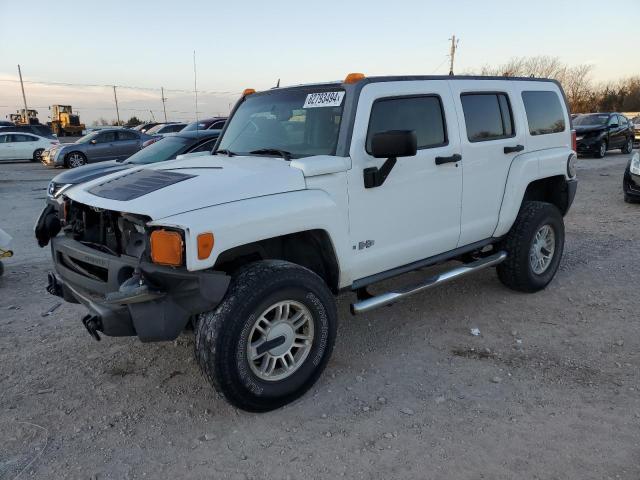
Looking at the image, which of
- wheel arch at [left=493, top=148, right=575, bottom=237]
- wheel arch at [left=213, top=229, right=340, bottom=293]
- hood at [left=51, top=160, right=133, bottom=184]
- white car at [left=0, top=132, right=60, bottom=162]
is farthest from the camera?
white car at [left=0, top=132, right=60, bottom=162]

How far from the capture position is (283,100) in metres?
4.07

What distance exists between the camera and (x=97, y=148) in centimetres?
1830

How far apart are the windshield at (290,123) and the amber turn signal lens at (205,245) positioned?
1.12 m

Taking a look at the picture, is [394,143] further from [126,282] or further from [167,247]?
[126,282]

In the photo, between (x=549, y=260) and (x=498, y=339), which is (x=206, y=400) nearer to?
(x=498, y=339)

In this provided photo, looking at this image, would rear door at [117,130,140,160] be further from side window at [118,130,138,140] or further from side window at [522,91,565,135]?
side window at [522,91,565,135]

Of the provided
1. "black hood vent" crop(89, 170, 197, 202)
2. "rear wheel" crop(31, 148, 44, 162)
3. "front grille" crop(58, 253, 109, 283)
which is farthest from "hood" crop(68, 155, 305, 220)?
"rear wheel" crop(31, 148, 44, 162)

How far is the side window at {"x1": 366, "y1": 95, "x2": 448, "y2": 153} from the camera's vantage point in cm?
368

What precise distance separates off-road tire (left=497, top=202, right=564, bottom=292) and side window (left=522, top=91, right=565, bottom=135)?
2.46 ft

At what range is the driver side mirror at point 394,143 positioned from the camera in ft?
10.5


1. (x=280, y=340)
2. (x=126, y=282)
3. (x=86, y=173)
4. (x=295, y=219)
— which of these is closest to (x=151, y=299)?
(x=126, y=282)

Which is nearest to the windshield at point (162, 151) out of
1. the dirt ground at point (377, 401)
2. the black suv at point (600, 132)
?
the dirt ground at point (377, 401)

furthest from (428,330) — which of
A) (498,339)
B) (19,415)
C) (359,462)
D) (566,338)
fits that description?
(19,415)

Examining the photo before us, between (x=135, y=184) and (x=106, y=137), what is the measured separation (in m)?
16.9
